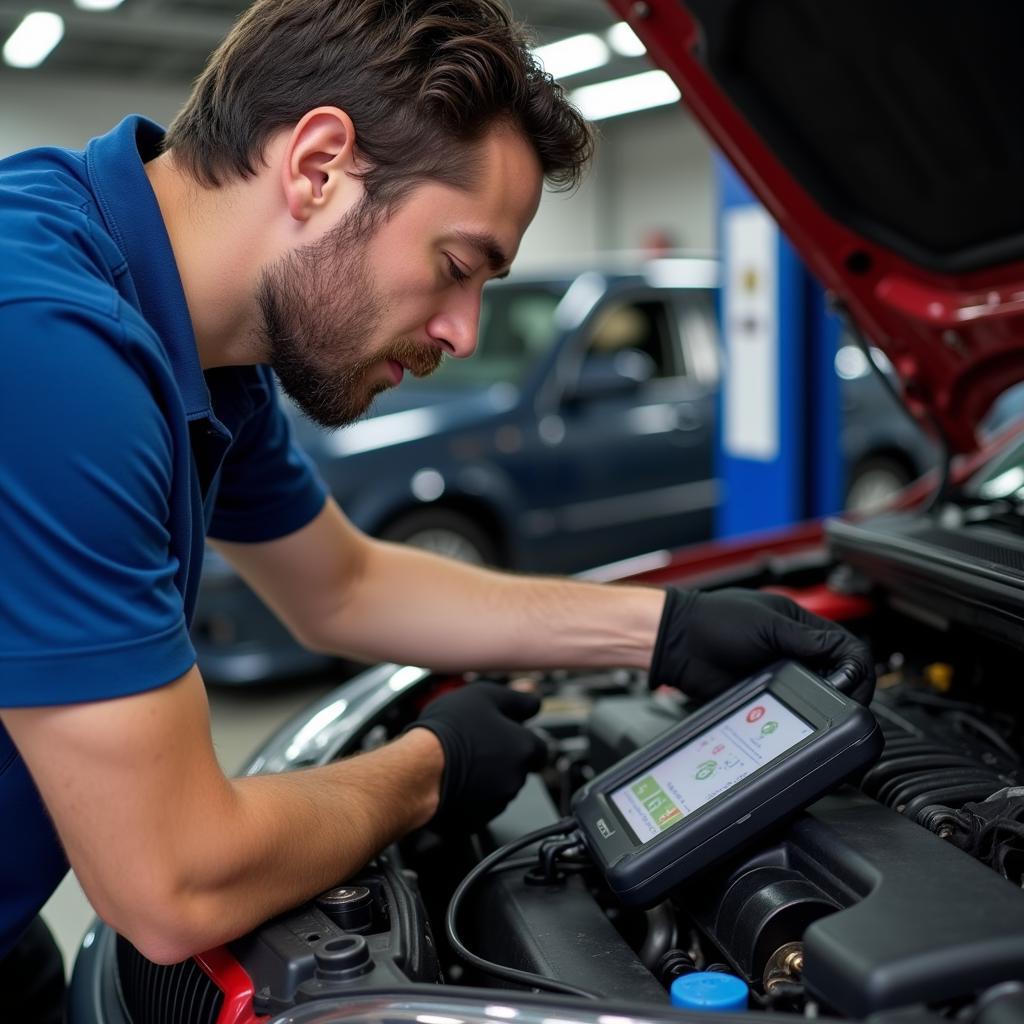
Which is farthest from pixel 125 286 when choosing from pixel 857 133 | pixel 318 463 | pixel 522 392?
pixel 522 392

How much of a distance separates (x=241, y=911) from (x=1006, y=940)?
54 cm

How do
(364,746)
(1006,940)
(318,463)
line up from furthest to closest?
(318,463), (364,746), (1006,940)

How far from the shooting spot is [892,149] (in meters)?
1.48

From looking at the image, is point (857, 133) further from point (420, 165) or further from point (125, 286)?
point (125, 286)

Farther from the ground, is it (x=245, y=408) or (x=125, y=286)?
(x=125, y=286)

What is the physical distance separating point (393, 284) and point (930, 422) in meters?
1.00

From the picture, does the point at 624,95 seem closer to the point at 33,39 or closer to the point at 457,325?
the point at 33,39

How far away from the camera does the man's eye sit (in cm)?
109

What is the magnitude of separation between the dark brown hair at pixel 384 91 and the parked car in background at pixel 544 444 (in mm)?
2593

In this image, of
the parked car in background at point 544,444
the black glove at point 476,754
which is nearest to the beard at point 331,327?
the black glove at point 476,754

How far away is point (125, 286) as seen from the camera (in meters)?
0.98

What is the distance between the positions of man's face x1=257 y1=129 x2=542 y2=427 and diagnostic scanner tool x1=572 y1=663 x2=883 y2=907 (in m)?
0.45

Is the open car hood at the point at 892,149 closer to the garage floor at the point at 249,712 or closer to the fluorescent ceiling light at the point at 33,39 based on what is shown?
the garage floor at the point at 249,712

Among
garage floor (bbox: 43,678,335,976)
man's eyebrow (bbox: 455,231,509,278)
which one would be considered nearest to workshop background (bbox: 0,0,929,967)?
garage floor (bbox: 43,678,335,976)
